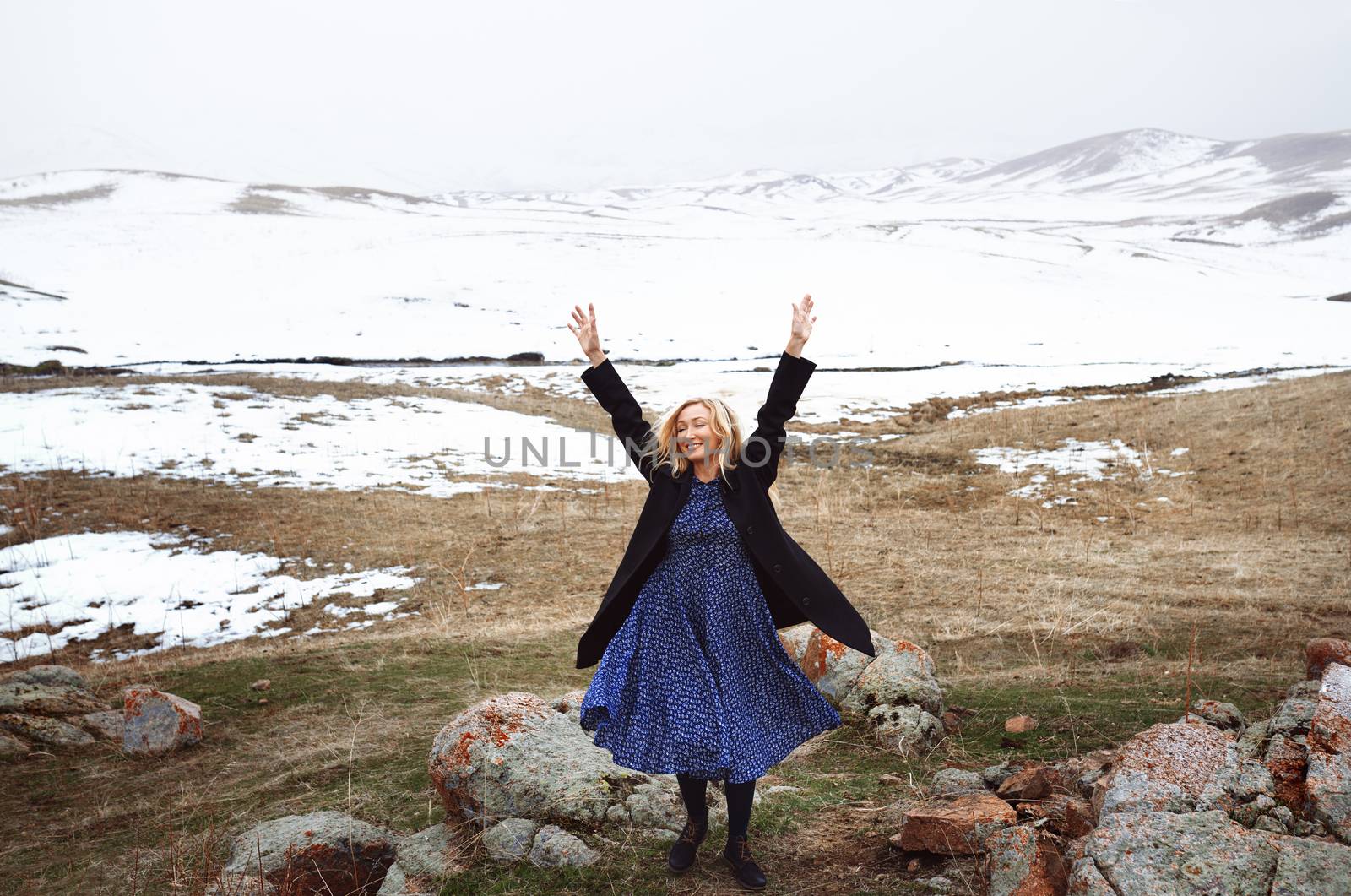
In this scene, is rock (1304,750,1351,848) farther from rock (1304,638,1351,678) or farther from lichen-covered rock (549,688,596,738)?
lichen-covered rock (549,688,596,738)

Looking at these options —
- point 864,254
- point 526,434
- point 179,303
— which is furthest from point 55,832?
point 864,254

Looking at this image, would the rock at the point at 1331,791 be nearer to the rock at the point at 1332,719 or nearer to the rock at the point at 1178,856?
the rock at the point at 1332,719

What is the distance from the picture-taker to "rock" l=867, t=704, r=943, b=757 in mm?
5594

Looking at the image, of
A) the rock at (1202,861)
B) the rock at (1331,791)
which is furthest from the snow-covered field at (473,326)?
the rock at (1331,791)

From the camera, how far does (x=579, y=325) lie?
447cm

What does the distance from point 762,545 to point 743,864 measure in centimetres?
146

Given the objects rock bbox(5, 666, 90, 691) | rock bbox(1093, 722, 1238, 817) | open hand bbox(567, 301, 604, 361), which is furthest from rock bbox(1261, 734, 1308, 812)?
rock bbox(5, 666, 90, 691)

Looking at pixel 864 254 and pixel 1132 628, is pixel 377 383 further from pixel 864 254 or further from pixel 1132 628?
pixel 864 254

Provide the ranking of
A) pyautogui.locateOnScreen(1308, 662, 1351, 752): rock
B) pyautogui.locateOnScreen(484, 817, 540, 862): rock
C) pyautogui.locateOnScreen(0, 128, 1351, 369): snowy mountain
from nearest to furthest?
pyautogui.locateOnScreen(1308, 662, 1351, 752): rock → pyautogui.locateOnScreen(484, 817, 540, 862): rock → pyautogui.locateOnScreen(0, 128, 1351, 369): snowy mountain

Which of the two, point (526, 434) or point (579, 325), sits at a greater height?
point (579, 325)

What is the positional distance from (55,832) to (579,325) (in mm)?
4177

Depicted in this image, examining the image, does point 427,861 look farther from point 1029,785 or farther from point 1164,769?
point 1164,769

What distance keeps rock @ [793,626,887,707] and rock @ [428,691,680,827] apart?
1.87 meters

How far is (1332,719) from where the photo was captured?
352 cm
